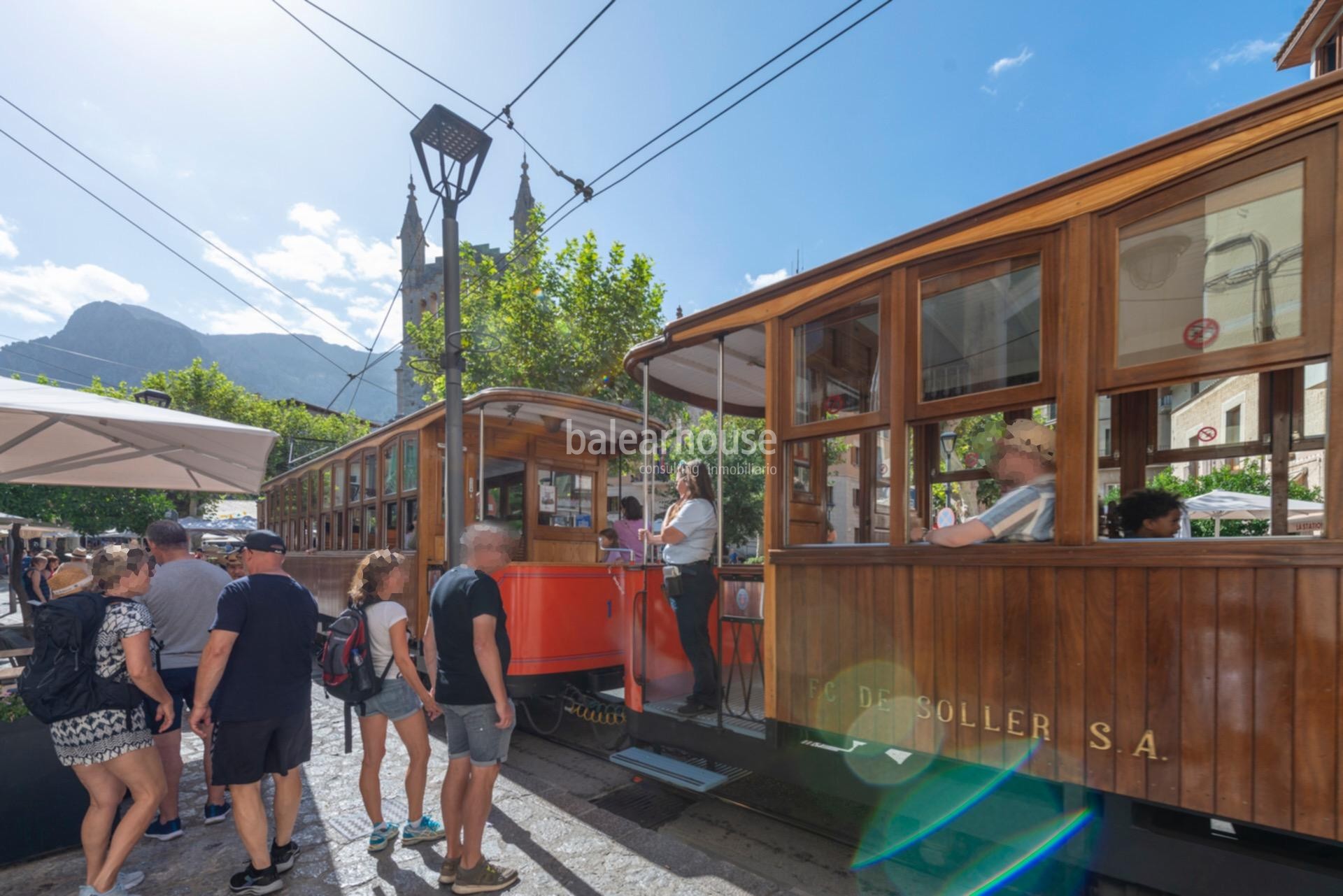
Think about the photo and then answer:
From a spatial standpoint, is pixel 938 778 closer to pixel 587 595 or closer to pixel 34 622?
pixel 587 595

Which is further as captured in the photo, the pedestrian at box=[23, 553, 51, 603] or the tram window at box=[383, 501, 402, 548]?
the pedestrian at box=[23, 553, 51, 603]

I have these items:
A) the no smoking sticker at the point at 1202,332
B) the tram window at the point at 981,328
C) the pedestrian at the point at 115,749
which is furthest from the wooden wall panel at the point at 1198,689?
the pedestrian at the point at 115,749

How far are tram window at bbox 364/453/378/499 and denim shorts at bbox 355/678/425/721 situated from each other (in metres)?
4.45

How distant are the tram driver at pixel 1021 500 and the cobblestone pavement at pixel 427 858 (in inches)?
78.1

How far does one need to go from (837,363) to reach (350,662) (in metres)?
2.96

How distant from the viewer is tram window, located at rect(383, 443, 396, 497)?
7.40 metres

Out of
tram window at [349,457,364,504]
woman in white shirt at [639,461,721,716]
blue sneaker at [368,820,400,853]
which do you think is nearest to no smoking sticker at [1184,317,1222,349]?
woman in white shirt at [639,461,721,716]

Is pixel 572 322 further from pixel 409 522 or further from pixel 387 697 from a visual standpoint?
pixel 387 697

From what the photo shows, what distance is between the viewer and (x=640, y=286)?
13.6 m

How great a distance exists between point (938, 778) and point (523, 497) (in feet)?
16.5

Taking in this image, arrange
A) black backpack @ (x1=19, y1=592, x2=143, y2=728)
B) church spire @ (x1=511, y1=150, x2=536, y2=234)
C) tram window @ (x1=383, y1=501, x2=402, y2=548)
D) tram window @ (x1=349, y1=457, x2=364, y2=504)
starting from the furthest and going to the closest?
church spire @ (x1=511, y1=150, x2=536, y2=234), tram window @ (x1=349, y1=457, x2=364, y2=504), tram window @ (x1=383, y1=501, x2=402, y2=548), black backpack @ (x1=19, y1=592, x2=143, y2=728)

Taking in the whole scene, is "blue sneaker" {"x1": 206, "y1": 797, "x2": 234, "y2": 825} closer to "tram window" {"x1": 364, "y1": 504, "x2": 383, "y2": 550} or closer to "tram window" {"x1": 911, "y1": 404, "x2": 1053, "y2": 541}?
"tram window" {"x1": 364, "y1": 504, "x2": 383, "y2": 550}

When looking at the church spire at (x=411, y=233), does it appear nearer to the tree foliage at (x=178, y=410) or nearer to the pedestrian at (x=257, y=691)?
the tree foliage at (x=178, y=410)

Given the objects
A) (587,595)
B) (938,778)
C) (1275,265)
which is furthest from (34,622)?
(1275,265)
